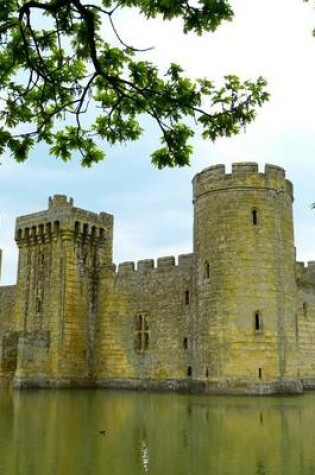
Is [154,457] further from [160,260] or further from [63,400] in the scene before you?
[160,260]

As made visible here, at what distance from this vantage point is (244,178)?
2473cm

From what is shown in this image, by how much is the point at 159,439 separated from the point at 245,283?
13.0 meters

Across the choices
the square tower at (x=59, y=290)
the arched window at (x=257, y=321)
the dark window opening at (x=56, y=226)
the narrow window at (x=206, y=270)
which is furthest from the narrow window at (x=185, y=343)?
the dark window opening at (x=56, y=226)

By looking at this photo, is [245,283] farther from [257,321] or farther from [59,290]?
[59,290]

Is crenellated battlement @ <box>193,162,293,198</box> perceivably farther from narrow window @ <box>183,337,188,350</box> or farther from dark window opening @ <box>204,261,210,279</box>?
narrow window @ <box>183,337,188,350</box>

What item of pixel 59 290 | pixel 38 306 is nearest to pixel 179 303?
pixel 59 290

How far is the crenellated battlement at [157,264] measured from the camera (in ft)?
91.0

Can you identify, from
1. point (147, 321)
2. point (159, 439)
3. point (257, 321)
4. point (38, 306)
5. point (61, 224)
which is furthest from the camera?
point (38, 306)

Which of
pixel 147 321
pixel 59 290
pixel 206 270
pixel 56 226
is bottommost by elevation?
pixel 147 321

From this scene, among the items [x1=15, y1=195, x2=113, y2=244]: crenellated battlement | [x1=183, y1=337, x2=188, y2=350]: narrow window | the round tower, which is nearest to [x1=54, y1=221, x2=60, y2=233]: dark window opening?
[x1=15, y1=195, x2=113, y2=244]: crenellated battlement

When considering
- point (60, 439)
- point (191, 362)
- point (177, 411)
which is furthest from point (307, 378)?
point (60, 439)

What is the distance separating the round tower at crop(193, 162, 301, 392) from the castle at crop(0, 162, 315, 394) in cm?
4

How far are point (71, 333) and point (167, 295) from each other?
539 cm

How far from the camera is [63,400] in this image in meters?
21.6
